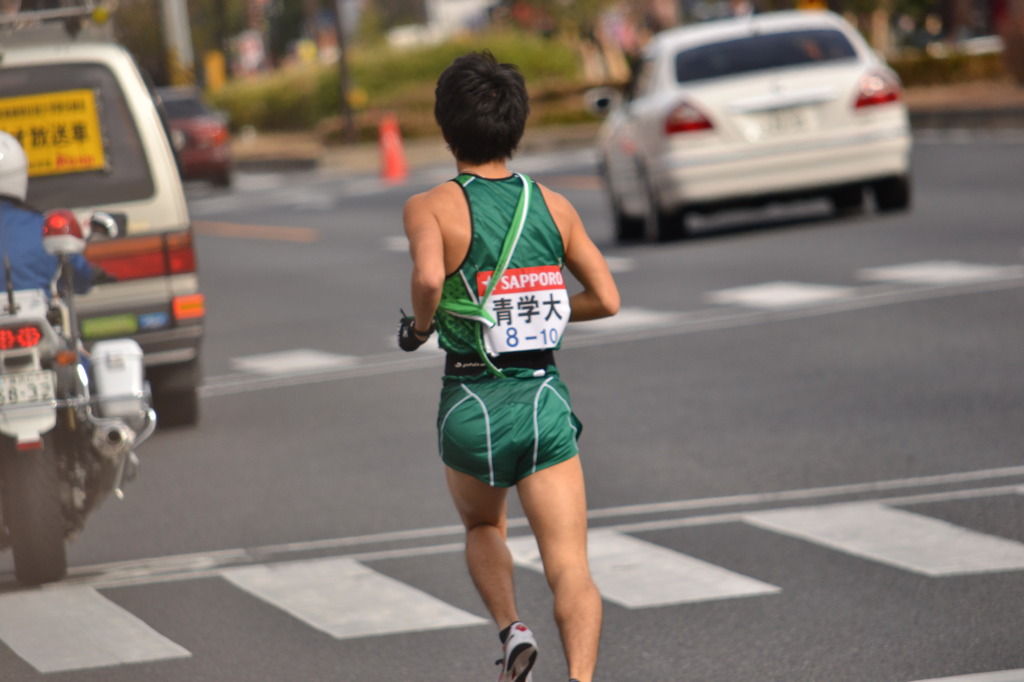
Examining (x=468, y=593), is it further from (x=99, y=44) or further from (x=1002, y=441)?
(x=99, y=44)

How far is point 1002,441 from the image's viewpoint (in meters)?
8.53

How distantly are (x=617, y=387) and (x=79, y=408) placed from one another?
4.29 m

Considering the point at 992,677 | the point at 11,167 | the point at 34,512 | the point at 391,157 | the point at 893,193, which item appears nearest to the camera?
the point at 992,677

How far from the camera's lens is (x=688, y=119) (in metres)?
16.6

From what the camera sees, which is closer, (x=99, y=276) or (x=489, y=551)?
(x=489, y=551)

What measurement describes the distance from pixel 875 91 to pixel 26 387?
1092cm

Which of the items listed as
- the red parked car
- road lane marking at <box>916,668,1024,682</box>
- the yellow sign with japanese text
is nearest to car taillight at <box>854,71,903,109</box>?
the yellow sign with japanese text

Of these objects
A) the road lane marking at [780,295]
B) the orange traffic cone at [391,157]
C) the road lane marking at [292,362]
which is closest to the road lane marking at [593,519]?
the road lane marking at [292,362]

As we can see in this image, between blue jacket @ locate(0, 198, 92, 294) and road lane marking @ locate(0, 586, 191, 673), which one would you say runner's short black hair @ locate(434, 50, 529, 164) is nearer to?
road lane marking @ locate(0, 586, 191, 673)

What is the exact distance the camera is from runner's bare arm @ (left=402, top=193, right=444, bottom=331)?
4.55 metres

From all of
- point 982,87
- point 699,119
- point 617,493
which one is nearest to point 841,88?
point 699,119

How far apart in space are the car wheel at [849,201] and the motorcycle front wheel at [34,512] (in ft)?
38.8

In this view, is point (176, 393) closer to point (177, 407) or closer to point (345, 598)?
point (177, 407)

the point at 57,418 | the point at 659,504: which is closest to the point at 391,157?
the point at 659,504
